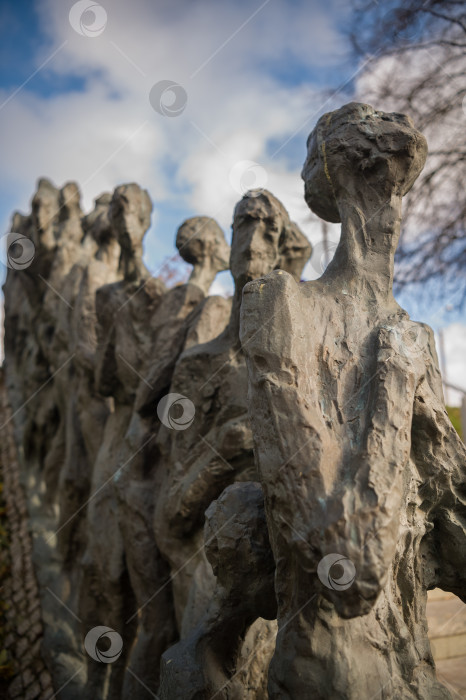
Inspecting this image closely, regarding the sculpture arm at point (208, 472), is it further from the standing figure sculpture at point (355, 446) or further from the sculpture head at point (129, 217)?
the sculpture head at point (129, 217)

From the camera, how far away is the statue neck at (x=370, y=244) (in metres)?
2.66

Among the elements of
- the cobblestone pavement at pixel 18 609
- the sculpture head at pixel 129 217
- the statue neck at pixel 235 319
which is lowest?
the cobblestone pavement at pixel 18 609

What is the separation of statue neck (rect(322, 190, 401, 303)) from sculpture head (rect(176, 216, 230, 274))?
9.56ft

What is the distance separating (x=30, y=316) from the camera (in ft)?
37.2

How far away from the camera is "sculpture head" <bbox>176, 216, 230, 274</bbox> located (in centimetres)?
553

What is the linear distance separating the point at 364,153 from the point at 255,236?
1262 millimetres

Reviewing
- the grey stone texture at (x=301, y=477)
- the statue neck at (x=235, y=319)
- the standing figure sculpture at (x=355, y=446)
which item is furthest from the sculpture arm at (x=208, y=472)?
the standing figure sculpture at (x=355, y=446)

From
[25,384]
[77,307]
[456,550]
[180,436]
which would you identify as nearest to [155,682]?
[180,436]

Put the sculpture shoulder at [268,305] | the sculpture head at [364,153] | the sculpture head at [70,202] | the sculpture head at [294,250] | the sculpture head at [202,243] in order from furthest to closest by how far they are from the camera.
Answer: the sculpture head at [70,202], the sculpture head at [202,243], the sculpture head at [294,250], the sculpture head at [364,153], the sculpture shoulder at [268,305]

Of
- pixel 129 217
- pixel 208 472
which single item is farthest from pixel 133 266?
pixel 208 472

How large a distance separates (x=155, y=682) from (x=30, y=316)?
26.3 feet

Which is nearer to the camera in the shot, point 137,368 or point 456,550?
point 456,550

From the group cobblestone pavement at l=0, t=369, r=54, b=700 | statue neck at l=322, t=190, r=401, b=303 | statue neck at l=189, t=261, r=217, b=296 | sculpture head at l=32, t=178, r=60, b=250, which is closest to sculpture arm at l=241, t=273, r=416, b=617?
statue neck at l=322, t=190, r=401, b=303

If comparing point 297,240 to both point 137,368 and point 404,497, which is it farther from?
point 404,497
